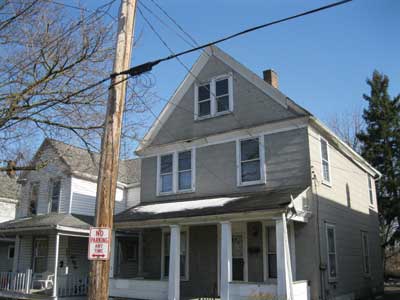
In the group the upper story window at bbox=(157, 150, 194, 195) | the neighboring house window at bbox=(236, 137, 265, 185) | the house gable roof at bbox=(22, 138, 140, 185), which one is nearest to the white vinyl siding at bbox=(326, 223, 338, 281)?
the neighboring house window at bbox=(236, 137, 265, 185)

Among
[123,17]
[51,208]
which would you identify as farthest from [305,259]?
[51,208]

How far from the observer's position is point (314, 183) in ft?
46.1

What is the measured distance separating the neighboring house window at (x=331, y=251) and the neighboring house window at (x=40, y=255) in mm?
14425

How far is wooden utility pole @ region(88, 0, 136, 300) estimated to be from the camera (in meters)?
6.94

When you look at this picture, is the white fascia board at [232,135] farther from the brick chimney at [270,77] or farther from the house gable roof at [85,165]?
the house gable roof at [85,165]

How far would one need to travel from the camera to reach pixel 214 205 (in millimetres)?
14398

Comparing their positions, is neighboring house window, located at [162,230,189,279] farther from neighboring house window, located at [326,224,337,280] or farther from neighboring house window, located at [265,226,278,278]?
neighboring house window, located at [326,224,337,280]

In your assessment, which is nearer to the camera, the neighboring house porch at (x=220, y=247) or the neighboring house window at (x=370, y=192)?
the neighboring house porch at (x=220, y=247)

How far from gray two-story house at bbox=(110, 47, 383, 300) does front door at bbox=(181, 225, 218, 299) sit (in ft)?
0.12

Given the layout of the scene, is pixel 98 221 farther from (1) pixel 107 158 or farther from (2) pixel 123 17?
(2) pixel 123 17

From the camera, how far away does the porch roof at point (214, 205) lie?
12648 mm

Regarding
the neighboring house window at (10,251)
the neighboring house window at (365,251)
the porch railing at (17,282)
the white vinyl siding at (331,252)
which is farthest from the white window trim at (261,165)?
the neighboring house window at (10,251)

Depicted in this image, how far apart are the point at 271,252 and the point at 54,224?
960 cm

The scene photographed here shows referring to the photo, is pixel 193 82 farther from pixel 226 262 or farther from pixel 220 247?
pixel 226 262
